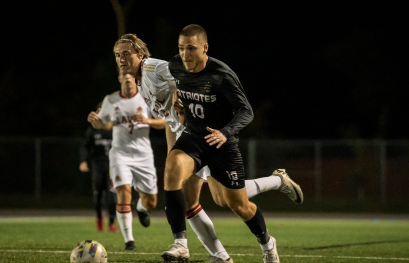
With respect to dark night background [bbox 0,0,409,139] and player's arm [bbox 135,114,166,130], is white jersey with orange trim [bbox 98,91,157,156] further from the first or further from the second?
dark night background [bbox 0,0,409,139]

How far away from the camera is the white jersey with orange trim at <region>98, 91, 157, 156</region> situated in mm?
9594

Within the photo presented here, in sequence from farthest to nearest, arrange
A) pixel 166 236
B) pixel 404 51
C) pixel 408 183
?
1. pixel 404 51
2. pixel 408 183
3. pixel 166 236

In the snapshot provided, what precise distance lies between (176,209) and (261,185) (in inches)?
57.8

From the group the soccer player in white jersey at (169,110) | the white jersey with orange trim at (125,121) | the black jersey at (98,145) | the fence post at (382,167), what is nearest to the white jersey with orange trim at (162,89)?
the soccer player in white jersey at (169,110)

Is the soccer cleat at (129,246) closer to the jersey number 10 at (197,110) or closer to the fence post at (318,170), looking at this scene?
the jersey number 10 at (197,110)

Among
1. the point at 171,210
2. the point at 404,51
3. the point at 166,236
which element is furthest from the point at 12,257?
the point at 404,51

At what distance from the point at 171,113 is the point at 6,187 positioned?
60.3 feet

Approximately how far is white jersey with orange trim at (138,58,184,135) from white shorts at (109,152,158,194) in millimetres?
2515

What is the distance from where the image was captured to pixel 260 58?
41469 mm

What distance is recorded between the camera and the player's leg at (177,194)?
604cm

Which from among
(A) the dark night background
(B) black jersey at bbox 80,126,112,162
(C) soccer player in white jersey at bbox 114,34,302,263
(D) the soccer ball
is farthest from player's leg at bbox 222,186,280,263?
(A) the dark night background

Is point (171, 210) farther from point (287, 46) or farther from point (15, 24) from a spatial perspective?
point (287, 46)

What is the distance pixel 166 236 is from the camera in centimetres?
1135

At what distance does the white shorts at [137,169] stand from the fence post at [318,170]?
1429cm
